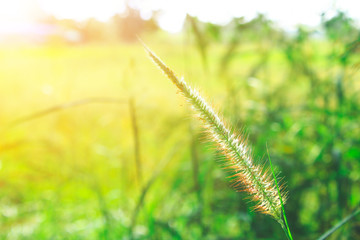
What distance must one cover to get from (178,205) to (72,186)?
2186 millimetres

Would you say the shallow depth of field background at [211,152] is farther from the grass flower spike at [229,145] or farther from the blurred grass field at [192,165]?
the grass flower spike at [229,145]

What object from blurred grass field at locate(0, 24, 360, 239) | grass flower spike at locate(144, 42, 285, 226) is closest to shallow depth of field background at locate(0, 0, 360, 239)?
blurred grass field at locate(0, 24, 360, 239)

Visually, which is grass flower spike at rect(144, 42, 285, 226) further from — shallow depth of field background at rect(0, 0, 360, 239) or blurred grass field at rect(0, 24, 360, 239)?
shallow depth of field background at rect(0, 0, 360, 239)

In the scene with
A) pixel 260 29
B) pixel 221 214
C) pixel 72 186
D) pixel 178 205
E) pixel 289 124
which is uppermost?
pixel 260 29

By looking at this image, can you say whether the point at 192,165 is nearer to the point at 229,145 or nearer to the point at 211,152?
the point at 211,152

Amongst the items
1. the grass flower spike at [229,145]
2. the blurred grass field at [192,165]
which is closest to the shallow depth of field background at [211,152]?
the blurred grass field at [192,165]

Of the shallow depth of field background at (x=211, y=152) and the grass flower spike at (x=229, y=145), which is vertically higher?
the grass flower spike at (x=229, y=145)

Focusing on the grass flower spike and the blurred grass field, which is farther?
the blurred grass field

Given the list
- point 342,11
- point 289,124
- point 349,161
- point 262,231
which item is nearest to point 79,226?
point 262,231

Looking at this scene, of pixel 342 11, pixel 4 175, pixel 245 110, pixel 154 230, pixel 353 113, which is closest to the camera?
pixel 154 230

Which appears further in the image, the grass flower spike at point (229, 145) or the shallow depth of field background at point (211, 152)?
the shallow depth of field background at point (211, 152)

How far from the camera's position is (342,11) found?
1770 mm

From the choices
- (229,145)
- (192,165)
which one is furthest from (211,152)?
(192,165)

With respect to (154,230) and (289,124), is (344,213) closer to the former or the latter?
(289,124)
